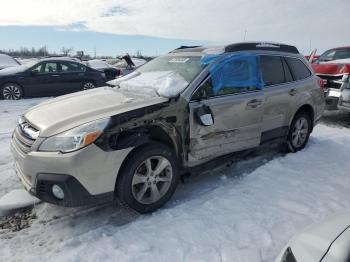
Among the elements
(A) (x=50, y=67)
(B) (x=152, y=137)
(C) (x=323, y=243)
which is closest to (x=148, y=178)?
(B) (x=152, y=137)

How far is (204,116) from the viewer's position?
12.7 ft

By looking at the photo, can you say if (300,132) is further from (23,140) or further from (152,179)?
(23,140)

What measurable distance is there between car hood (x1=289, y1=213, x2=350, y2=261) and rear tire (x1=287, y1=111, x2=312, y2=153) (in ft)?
10.8

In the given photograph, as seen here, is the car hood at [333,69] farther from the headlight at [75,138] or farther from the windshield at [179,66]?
the headlight at [75,138]

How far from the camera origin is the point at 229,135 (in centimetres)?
426

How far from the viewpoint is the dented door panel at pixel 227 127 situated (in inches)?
154

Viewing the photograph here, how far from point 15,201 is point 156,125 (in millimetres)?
1808

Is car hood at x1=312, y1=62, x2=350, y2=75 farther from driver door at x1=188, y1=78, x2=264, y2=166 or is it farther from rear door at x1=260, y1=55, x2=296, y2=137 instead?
driver door at x1=188, y1=78, x2=264, y2=166

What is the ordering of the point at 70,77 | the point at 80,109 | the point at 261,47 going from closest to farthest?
the point at 80,109
the point at 261,47
the point at 70,77

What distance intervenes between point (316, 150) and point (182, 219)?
3251 mm

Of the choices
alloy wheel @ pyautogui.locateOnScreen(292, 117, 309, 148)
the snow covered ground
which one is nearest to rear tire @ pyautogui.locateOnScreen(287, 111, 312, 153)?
alloy wheel @ pyautogui.locateOnScreen(292, 117, 309, 148)

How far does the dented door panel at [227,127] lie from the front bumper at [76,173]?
94 cm

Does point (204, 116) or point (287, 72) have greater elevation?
point (287, 72)

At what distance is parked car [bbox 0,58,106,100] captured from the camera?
36.0 ft
